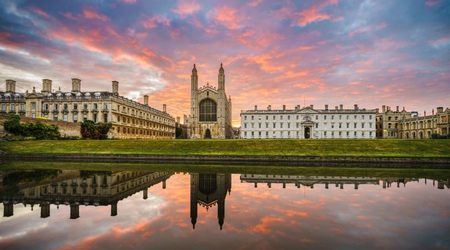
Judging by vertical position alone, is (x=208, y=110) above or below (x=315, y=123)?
above

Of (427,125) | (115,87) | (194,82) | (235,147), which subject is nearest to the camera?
(235,147)

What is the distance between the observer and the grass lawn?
40125 mm

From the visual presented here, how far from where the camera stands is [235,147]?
44562 millimetres

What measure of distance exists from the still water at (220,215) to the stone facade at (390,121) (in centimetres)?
10627

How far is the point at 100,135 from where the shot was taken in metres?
62.1

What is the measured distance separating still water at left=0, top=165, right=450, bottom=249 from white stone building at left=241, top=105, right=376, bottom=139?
77332 millimetres

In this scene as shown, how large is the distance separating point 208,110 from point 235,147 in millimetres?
45623

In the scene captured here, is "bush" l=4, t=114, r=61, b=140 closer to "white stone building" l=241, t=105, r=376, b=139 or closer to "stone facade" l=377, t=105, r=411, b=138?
"white stone building" l=241, t=105, r=376, b=139

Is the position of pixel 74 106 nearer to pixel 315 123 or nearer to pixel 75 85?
pixel 75 85

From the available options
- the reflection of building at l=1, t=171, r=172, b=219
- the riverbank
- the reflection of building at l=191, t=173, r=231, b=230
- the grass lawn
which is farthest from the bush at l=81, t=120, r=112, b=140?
the reflection of building at l=191, t=173, r=231, b=230

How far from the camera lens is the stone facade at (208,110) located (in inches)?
3403

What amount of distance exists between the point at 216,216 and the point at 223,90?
78183 mm

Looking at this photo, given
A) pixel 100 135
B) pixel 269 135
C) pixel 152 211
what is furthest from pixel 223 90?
pixel 152 211

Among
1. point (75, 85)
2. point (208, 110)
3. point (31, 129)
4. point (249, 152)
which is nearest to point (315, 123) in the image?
point (208, 110)
